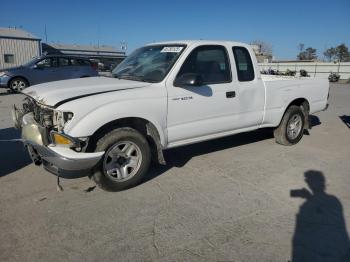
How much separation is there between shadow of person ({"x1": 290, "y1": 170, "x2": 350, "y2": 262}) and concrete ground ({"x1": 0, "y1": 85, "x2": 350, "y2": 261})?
0.01 metres

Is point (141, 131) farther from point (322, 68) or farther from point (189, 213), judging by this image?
point (322, 68)

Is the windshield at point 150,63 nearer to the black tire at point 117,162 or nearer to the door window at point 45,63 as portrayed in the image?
the black tire at point 117,162

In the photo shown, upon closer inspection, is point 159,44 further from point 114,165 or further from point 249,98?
point 114,165

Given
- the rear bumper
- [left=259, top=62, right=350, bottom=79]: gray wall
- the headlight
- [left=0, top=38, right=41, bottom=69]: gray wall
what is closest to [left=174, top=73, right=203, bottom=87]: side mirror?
the rear bumper

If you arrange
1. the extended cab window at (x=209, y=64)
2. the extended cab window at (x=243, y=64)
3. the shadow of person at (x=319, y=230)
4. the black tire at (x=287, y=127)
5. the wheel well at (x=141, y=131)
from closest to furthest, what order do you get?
the shadow of person at (x=319, y=230) → the wheel well at (x=141, y=131) → the extended cab window at (x=209, y=64) → the extended cab window at (x=243, y=64) → the black tire at (x=287, y=127)

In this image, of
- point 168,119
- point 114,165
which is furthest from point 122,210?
point 168,119

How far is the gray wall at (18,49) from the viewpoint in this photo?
33.7 metres

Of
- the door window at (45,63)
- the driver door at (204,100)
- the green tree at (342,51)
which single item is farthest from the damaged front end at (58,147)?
the green tree at (342,51)

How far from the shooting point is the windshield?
480 cm

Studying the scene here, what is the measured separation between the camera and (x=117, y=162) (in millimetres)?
4359

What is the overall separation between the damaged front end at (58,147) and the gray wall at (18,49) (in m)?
33.9

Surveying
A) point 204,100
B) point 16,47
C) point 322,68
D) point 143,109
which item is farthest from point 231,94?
point 322,68

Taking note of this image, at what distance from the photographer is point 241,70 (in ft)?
18.2

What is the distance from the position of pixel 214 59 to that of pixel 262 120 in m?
1.52
